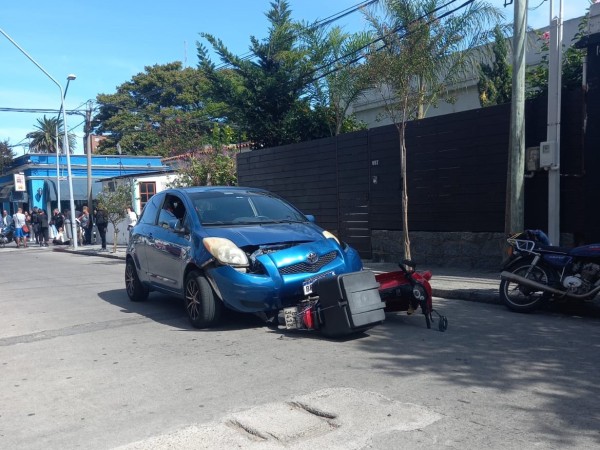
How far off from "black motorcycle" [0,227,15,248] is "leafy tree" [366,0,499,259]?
1001 inches

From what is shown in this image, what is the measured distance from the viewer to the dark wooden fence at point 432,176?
10.1m

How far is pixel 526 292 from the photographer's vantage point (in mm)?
7773

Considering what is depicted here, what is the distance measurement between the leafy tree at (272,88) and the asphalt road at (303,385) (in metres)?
12.1

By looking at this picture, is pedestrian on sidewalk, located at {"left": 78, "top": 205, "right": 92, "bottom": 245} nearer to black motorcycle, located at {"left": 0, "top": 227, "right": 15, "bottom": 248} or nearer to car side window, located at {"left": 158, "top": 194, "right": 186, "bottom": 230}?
black motorcycle, located at {"left": 0, "top": 227, "right": 15, "bottom": 248}

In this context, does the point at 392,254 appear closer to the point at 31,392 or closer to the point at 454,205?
the point at 454,205

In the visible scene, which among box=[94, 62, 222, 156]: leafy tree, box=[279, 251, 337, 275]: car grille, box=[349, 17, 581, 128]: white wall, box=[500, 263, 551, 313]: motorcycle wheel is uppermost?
box=[94, 62, 222, 156]: leafy tree

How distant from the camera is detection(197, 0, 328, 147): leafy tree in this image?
741 inches

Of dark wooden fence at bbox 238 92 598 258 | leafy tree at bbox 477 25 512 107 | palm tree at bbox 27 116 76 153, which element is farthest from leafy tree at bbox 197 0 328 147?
palm tree at bbox 27 116 76 153

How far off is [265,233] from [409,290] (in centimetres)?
185

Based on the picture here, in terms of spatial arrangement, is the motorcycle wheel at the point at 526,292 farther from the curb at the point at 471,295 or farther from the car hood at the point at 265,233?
the car hood at the point at 265,233

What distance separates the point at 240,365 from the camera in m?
5.52

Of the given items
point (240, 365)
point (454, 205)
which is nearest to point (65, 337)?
point (240, 365)

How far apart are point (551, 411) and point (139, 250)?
6604 millimetres

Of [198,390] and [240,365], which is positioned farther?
[240,365]
